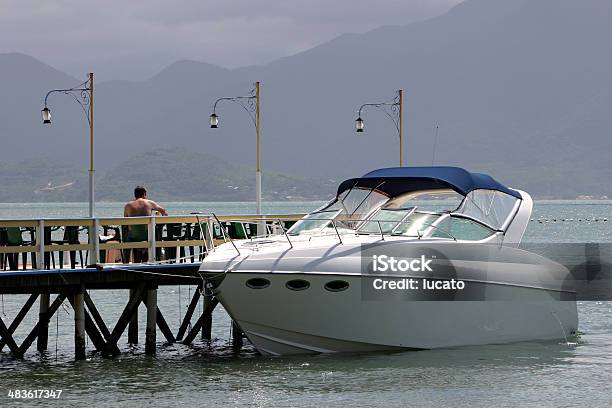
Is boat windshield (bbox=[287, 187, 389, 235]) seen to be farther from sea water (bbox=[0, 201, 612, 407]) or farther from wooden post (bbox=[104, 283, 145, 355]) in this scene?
wooden post (bbox=[104, 283, 145, 355])

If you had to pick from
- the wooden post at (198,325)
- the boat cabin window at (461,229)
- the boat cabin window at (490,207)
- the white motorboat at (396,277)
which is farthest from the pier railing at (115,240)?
the boat cabin window at (490,207)

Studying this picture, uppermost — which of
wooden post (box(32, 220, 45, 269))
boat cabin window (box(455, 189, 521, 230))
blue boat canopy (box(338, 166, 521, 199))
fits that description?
blue boat canopy (box(338, 166, 521, 199))

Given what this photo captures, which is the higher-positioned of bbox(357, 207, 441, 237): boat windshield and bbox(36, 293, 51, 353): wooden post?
bbox(357, 207, 441, 237): boat windshield

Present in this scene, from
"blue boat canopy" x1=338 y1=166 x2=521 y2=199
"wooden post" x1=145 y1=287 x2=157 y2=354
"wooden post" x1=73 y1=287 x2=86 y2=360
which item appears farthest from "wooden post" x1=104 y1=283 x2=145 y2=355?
"blue boat canopy" x1=338 y1=166 x2=521 y2=199

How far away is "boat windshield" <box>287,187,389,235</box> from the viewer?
2327 centimetres

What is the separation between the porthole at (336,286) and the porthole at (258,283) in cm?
112

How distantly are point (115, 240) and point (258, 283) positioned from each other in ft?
13.8

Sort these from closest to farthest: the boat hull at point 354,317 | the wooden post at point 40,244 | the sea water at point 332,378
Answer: the sea water at point 332,378
the boat hull at point 354,317
the wooden post at point 40,244

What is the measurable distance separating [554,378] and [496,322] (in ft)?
5.40

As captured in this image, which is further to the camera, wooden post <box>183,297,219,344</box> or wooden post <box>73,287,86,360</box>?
wooden post <box>183,297,219,344</box>

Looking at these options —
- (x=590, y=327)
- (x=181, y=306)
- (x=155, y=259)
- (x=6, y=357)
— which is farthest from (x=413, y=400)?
(x=181, y=306)

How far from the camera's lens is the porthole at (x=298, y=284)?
21484mm

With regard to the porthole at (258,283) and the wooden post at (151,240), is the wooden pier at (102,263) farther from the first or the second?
the porthole at (258,283)

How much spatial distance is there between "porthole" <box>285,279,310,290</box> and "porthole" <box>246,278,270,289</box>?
388 millimetres
